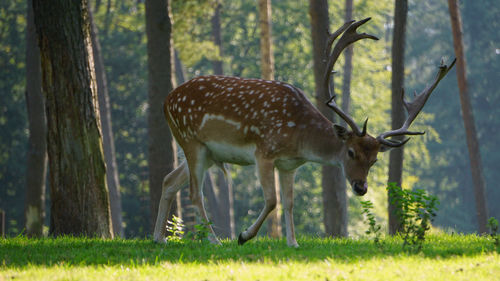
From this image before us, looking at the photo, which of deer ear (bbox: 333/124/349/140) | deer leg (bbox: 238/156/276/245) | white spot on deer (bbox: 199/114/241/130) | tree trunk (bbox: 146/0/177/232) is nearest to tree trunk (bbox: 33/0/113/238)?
white spot on deer (bbox: 199/114/241/130)

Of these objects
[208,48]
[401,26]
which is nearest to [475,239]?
[401,26]

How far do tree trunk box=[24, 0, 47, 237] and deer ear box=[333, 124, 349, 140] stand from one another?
9959mm

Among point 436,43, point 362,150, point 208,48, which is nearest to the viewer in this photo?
point 362,150

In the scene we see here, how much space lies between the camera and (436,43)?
52.1m

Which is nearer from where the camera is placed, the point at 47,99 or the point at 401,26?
the point at 47,99

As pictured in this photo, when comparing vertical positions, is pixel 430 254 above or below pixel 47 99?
below

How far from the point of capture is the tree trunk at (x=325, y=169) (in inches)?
561

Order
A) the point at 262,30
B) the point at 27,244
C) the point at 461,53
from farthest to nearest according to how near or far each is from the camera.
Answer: the point at 262,30
the point at 461,53
the point at 27,244

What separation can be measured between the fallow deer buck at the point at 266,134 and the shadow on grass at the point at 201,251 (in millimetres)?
515

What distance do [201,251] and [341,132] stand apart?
6.86 feet

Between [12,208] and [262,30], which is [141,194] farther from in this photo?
[262,30]

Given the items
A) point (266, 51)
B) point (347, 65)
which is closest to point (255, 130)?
point (266, 51)

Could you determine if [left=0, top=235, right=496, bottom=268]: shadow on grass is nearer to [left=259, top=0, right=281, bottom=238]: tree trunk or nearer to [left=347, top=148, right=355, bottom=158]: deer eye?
[left=347, top=148, right=355, bottom=158]: deer eye

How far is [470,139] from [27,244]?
13475mm
